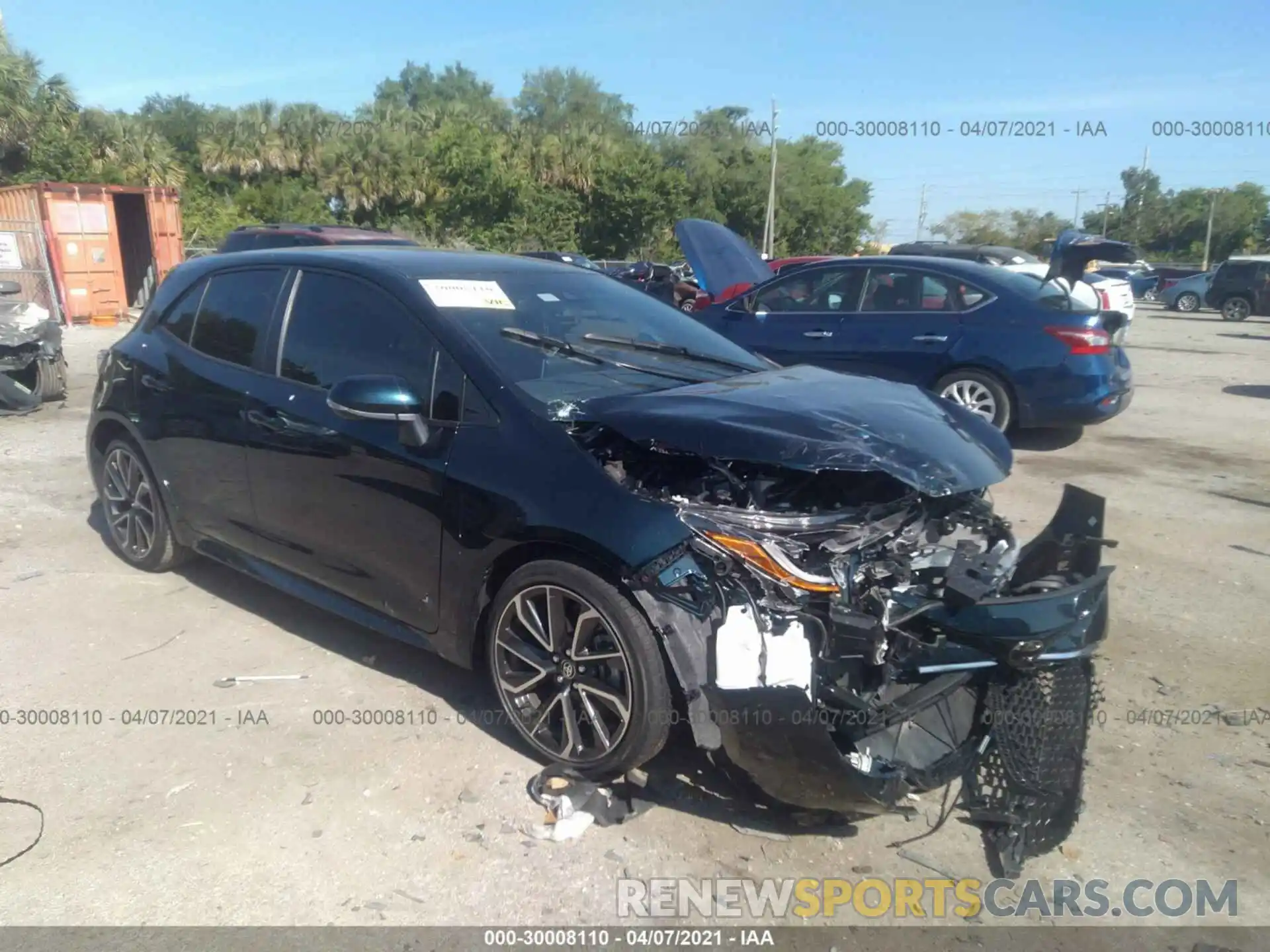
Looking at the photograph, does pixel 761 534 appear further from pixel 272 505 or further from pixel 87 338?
pixel 87 338

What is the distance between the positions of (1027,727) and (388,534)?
2.29 metres

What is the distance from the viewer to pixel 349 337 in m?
4.00

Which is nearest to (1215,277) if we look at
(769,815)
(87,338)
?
(87,338)

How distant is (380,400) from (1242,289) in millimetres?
28059

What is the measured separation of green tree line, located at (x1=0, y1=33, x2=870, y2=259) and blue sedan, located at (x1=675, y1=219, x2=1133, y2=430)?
24667 mm

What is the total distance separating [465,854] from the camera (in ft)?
10.1

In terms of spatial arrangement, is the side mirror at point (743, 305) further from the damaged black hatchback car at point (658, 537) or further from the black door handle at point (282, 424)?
the black door handle at point (282, 424)

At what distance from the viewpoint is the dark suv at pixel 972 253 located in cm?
1858

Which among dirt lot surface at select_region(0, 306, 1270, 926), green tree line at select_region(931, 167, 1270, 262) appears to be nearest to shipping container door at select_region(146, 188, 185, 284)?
dirt lot surface at select_region(0, 306, 1270, 926)

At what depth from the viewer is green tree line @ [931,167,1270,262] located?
174 feet

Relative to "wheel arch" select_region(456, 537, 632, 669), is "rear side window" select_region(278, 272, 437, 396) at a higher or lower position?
higher

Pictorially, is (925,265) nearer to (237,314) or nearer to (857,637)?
(237,314)

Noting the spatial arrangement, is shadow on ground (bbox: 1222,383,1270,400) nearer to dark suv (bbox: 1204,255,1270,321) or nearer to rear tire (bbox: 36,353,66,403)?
rear tire (bbox: 36,353,66,403)

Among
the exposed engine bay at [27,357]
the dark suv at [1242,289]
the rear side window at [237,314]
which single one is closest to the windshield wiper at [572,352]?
the rear side window at [237,314]
